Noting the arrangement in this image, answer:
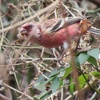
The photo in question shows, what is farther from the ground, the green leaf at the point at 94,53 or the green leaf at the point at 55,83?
the green leaf at the point at 94,53

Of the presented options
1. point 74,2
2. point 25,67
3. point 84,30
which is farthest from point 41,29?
point 74,2

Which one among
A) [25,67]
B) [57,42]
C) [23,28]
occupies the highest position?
[23,28]

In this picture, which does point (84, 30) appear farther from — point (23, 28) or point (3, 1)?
point (3, 1)

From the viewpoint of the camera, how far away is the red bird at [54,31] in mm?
2735

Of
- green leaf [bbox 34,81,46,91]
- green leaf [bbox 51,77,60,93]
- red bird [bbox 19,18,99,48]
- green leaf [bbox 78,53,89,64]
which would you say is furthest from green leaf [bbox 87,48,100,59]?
red bird [bbox 19,18,99,48]

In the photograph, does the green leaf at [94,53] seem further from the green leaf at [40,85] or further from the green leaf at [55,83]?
the green leaf at [40,85]

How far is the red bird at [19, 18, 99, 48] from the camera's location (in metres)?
2.74

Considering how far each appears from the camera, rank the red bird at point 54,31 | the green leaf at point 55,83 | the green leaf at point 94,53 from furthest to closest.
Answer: the red bird at point 54,31, the green leaf at point 55,83, the green leaf at point 94,53

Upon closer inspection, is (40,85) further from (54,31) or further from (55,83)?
(54,31)

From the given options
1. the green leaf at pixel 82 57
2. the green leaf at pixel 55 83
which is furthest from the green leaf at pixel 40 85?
the green leaf at pixel 82 57

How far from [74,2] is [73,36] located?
3.53 feet

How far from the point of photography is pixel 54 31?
300cm

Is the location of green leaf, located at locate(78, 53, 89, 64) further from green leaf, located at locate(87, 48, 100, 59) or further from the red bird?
the red bird

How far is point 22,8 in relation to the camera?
156 inches
